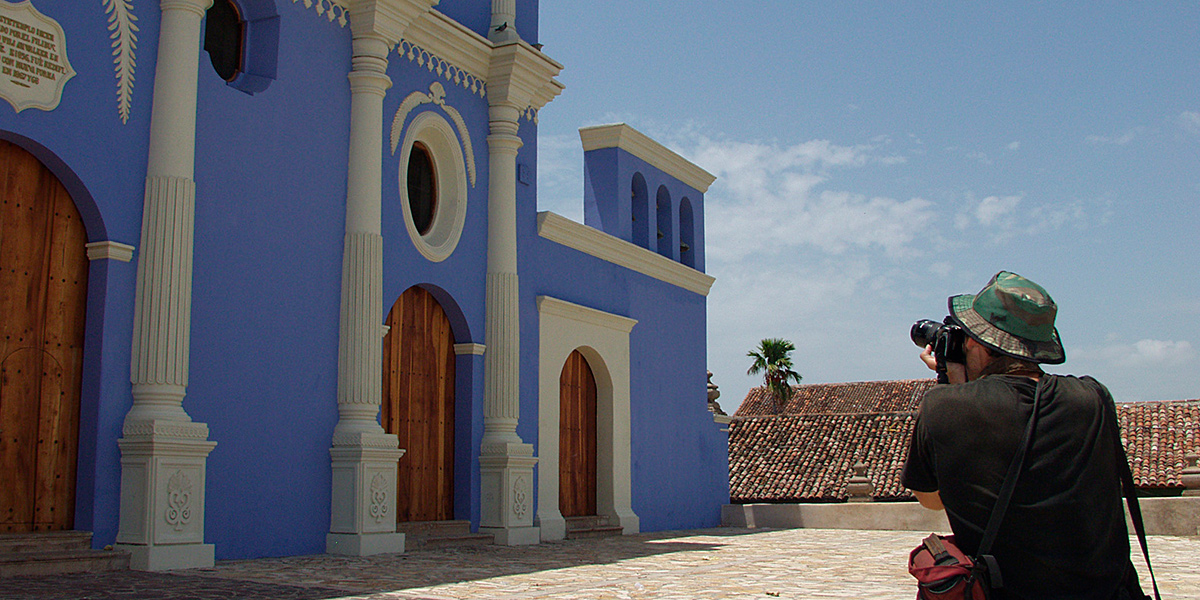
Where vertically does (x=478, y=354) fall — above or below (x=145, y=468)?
above

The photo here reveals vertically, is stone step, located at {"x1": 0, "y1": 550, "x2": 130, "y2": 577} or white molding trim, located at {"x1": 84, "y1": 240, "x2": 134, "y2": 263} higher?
white molding trim, located at {"x1": 84, "y1": 240, "x2": 134, "y2": 263}

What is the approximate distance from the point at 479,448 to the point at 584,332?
115 inches

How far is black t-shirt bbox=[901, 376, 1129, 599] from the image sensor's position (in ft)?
8.74

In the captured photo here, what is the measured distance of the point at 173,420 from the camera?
8.50 meters

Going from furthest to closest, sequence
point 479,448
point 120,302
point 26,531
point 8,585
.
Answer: point 479,448
point 120,302
point 26,531
point 8,585

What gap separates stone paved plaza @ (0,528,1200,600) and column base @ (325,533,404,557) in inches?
10.0

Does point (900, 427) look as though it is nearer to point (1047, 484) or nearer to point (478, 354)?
point (478, 354)

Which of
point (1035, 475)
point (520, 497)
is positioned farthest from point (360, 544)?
point (1035, 475)

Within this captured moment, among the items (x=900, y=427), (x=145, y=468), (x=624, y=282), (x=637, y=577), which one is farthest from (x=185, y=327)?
(x=900, y=427)

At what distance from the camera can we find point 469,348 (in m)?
12.8

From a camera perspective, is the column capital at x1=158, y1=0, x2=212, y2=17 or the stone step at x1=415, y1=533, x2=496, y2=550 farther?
the stone step at x1=415, y1=533, x2=496, y2=550

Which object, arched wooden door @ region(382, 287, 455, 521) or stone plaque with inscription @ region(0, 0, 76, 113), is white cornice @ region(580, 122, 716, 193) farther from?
stone plaque with inscription @ region(0, 0, 76, 113)

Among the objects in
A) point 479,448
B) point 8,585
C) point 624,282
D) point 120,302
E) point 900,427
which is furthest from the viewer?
point 900,427

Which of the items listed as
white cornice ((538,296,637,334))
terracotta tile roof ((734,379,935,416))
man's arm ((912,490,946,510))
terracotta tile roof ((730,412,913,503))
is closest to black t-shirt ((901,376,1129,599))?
man's arm ((912,490,946,510))
